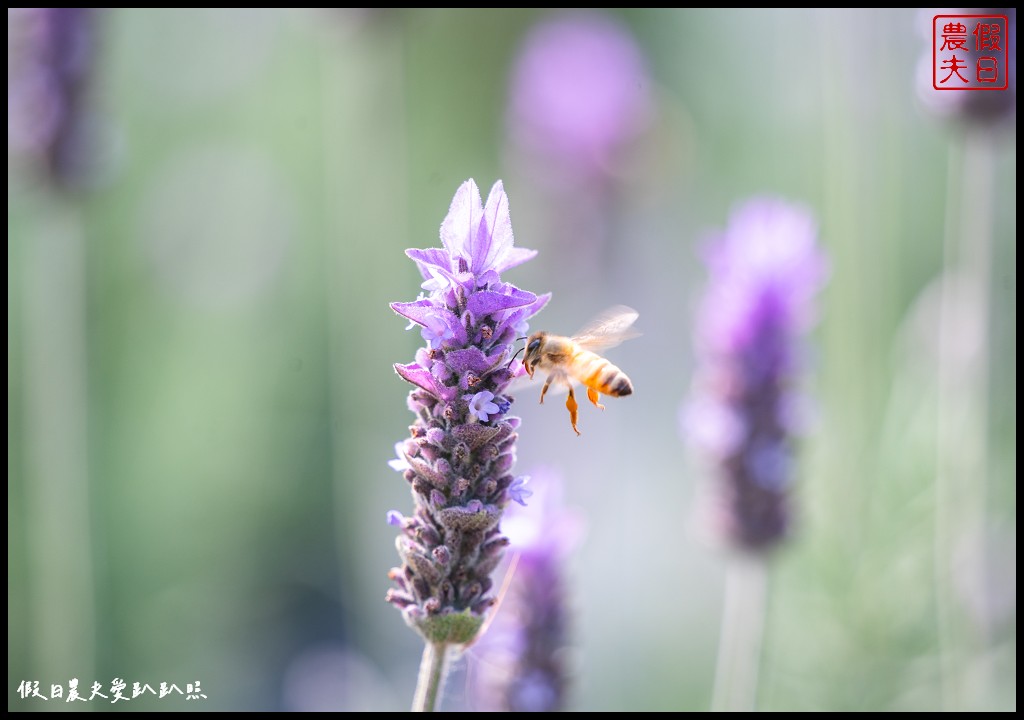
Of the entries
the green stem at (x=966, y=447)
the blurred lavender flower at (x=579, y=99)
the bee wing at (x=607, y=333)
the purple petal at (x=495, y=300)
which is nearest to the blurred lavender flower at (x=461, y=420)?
the purple petal at (x=495, y=300)

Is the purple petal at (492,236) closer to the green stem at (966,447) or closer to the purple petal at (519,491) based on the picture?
the purple petal at (519,491)

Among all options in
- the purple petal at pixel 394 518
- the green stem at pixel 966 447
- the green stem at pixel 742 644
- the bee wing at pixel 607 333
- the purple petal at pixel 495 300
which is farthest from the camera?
the green stem at pixel 966 447

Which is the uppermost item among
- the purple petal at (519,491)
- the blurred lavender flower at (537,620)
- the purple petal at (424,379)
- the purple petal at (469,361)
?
the purple petal at (469,361)

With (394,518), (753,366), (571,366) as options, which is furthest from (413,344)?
(394,518)

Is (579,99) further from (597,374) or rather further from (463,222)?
(463,222)

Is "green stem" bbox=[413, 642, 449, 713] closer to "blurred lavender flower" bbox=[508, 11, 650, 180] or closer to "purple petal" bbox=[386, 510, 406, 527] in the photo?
"purple petal" bbox=[386, 510, 406, 527]

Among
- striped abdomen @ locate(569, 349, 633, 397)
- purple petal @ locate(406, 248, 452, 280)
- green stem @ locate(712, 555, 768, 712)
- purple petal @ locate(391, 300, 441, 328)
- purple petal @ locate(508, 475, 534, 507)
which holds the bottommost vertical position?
green stem @ locate(712, 555, 768, 712)

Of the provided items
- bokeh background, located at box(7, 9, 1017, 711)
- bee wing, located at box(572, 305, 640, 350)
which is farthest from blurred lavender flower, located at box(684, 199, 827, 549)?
bee wing, located at box(572, 305, 640, 350)
